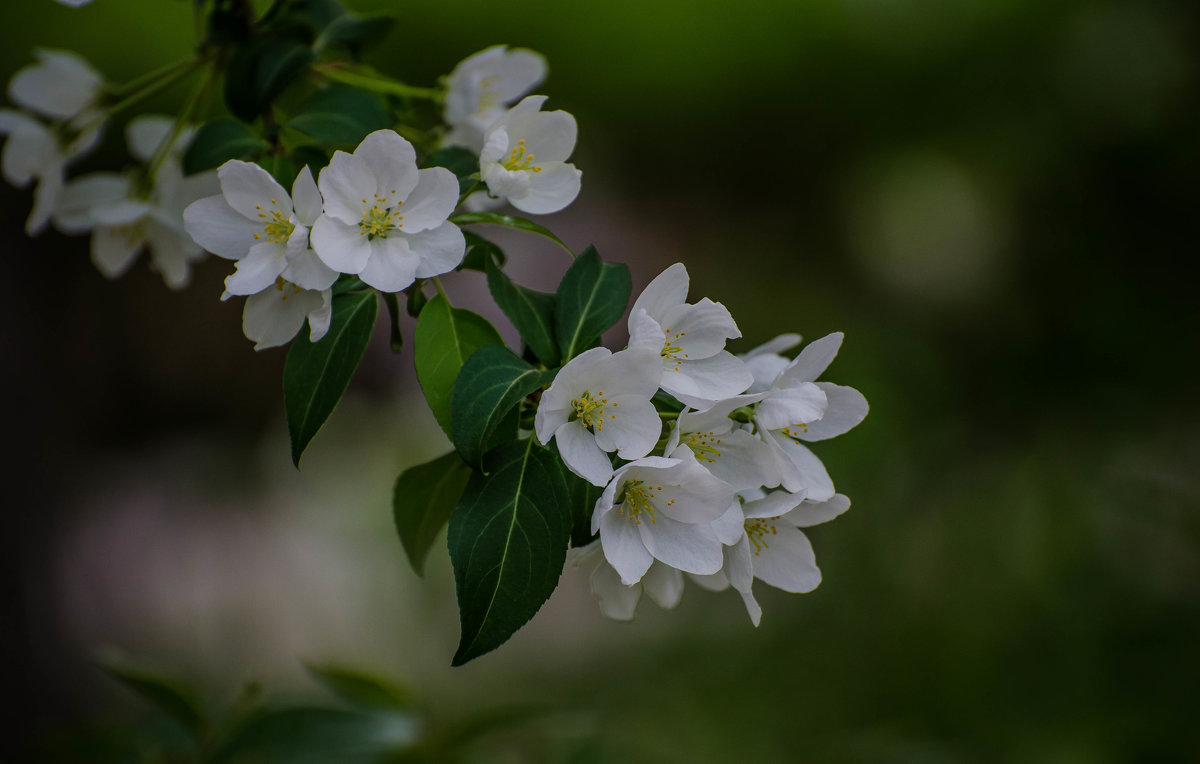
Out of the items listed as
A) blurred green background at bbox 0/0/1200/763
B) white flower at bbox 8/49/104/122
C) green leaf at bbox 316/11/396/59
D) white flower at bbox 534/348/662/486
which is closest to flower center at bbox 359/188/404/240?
white flower at bbox 534/348/662/486

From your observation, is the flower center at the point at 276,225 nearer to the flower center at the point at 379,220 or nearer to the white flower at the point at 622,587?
the flower center at the point at 379,220

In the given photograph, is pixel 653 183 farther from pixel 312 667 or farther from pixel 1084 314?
pixel 312 667

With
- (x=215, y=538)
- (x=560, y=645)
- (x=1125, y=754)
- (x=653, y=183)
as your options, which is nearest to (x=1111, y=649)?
(x=1125, y=754)

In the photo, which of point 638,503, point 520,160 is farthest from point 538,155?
point 638,503

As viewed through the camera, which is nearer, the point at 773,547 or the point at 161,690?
the point at 773,547

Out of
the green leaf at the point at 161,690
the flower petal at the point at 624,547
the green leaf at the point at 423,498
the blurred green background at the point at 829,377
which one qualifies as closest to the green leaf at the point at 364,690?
the green leaf at the point at 161,690

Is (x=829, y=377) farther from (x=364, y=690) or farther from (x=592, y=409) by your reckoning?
(x=592, y=409)
